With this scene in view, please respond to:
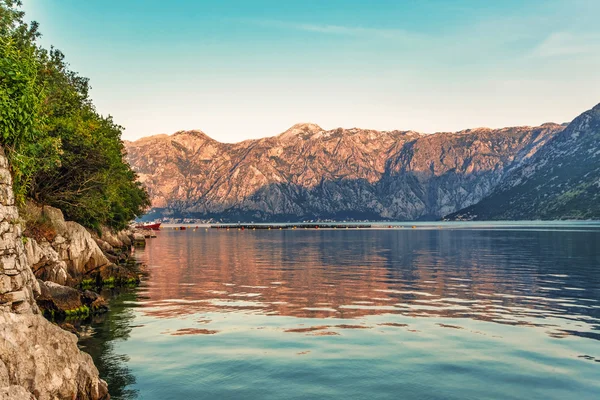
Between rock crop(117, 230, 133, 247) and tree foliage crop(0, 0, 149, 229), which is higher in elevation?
tree foliage crop(0, 0, 149, 229)

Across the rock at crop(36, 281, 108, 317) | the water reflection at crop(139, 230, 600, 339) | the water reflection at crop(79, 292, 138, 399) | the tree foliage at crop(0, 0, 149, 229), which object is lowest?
the water reflection at crop(139, 230, 600, 339)

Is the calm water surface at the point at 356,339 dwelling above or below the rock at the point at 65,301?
below

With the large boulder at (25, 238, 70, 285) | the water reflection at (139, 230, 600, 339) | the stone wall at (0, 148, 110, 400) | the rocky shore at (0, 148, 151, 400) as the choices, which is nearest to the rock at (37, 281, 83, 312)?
the large boulder at (25, 238, 70, 285)

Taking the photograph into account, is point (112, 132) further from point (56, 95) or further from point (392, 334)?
point (392, 334)

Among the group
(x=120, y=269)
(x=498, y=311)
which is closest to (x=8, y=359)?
(x=498, y=311)

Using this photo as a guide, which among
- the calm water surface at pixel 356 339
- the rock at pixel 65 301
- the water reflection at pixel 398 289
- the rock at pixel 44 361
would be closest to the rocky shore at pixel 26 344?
the rock at pixel 44 361

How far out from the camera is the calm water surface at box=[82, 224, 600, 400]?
18844 mm

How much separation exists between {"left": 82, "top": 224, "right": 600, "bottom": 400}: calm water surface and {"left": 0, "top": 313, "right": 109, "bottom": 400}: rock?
1800 millimetres

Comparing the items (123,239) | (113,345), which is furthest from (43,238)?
(123,239)

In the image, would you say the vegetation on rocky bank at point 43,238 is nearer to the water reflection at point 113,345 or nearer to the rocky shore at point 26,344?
the rocky shore at point 26,344

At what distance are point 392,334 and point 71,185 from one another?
3822 cm

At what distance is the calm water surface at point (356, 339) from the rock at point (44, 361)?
1800 millimetres

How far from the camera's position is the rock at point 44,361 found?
1494cm

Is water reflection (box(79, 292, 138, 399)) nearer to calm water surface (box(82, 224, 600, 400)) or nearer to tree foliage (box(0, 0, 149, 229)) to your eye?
calm water surface (box(82, 224, 600, 400))
